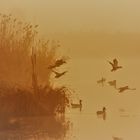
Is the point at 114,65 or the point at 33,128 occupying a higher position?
the point at 114,65

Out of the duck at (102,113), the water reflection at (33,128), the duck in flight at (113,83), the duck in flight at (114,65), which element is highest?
the duck in flight at (114,65)

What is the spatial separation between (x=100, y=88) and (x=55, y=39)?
0.29 metres

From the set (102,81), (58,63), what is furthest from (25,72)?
(102,81)

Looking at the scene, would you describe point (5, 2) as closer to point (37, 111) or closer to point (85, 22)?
point (85, 22)

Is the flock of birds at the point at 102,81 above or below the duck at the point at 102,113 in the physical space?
above

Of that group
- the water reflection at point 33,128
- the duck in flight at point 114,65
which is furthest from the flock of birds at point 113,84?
the water reflection at point 33,128

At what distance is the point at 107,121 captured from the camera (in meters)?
1.36

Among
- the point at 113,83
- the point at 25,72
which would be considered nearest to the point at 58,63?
the point at 25,72

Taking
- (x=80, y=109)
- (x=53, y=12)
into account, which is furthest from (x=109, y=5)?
(x=80, y=109)

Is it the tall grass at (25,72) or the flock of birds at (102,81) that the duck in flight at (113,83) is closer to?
the flock of birds at (102,81)

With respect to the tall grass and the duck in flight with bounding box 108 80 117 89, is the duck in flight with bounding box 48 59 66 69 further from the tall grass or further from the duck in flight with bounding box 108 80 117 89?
the duck in flight with bounding box 108 80 117 89

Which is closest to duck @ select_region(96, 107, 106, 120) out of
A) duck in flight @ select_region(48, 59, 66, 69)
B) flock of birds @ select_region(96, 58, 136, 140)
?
flock of birds @ select_region(96, 58, 136, 140)

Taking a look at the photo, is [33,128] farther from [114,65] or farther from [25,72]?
[114,65]

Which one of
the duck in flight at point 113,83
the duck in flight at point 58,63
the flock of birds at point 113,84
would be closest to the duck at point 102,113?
the flock of birds at point 113,84
